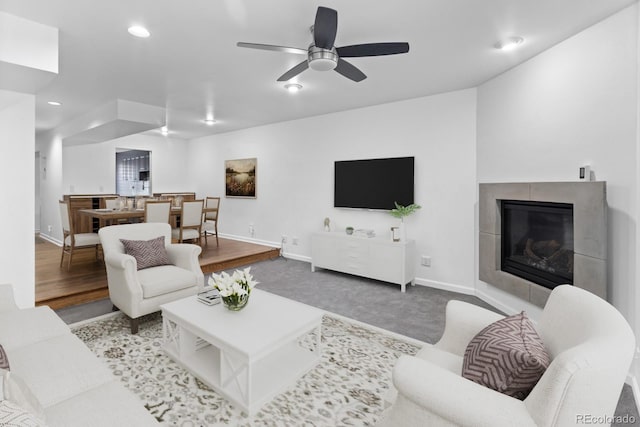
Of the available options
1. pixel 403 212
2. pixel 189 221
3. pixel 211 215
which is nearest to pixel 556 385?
pixel 403 212

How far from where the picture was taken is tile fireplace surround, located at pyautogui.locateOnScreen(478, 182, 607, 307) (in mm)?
2287

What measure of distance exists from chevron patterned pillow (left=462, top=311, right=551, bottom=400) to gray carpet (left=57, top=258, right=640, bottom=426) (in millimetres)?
1518

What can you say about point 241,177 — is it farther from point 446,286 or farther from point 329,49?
point 329,49

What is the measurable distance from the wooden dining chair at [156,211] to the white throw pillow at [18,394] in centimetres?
438

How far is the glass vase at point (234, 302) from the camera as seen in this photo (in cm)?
223

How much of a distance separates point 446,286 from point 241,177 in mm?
4578

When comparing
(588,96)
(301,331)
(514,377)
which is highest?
(588,96)

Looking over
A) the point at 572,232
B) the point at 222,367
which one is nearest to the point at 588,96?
the point at 572,232

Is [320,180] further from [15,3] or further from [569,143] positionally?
[15,3]

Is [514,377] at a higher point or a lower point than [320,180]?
lower

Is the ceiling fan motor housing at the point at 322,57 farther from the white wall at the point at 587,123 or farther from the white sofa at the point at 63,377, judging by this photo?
the white sofa at the point at 63,377

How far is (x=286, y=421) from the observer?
178 centimetres

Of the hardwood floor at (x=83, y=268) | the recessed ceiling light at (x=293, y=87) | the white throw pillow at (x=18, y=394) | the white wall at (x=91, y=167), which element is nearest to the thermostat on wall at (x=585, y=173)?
the recessed ceiling light at (x=293, y=87)

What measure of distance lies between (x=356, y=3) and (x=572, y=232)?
2.47 m
